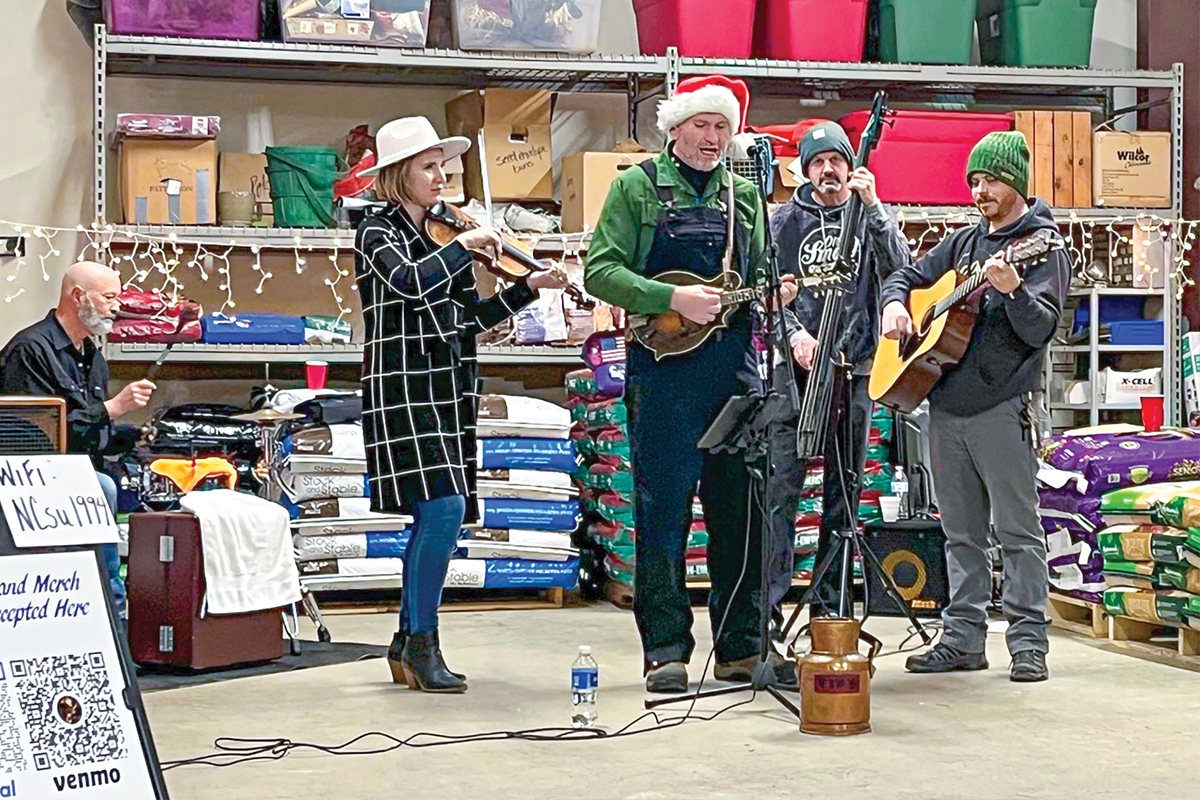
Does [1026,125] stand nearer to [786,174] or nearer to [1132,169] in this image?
[1132,169]

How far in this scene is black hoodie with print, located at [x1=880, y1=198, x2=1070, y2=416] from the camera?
4.49 meters

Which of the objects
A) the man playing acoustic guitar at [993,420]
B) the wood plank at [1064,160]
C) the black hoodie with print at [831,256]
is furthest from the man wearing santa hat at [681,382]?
the wood plank at [1064,160]

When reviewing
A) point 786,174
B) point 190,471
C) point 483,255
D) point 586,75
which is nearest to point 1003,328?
point 483,255

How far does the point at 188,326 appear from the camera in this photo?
6.45 metres

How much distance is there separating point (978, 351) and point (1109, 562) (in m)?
1.25

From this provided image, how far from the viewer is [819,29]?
7.14m

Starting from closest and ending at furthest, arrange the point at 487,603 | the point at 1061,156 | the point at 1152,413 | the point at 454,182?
the point at 1152,413 < the point at 487,603 < the point at 454,182 < the point at 1061,156

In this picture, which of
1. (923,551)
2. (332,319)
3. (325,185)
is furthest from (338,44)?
(923,551)

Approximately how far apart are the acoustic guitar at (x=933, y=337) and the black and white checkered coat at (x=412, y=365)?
115cm

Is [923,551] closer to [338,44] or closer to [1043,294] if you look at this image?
[1043,294]

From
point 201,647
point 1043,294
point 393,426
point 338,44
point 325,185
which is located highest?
point 338,44

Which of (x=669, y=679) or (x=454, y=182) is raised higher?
(x=454, y=182)

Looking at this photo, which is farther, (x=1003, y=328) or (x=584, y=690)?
(x=1003, y=328)

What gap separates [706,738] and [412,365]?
138 centimetres
